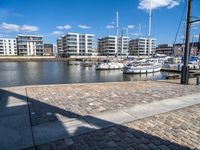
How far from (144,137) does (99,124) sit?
1221 millimetres

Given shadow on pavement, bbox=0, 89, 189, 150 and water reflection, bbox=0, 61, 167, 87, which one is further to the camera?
water reflection, bbox=0, 61, 167, 87

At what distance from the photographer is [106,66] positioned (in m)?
44.2

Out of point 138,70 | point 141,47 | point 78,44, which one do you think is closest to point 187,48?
point 138,70

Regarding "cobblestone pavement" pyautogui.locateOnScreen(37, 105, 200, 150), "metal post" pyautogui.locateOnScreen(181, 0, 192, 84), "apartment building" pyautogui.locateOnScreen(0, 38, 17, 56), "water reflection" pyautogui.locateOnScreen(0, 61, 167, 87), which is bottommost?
"water reflection" pyautogui.locateOnScreen(0, 61, 167, 87)

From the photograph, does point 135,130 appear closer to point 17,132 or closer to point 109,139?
point 109,139

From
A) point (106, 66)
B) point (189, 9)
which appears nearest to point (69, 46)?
point (106, 66)

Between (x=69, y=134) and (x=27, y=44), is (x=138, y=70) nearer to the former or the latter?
(x=69, y=134)

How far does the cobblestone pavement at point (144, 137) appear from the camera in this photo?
3.09m

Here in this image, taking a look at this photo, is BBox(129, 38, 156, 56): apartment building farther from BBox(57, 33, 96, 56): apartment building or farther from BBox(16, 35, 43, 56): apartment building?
BBox(16, 35, 43, 56): apartment building

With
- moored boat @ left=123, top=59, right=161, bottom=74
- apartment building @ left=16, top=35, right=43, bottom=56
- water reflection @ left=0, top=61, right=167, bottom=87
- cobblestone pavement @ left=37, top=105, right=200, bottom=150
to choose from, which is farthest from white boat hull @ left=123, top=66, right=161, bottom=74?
apartment building @ left=16, top=35, right=43, bottom=56

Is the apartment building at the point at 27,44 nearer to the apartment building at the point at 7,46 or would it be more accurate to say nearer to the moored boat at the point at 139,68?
the apartment building at the point at 7,46

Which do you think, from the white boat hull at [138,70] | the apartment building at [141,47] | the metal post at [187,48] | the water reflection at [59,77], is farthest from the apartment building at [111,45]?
the metal post at [187,48]

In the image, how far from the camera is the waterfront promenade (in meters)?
3.21

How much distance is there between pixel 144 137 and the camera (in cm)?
345
